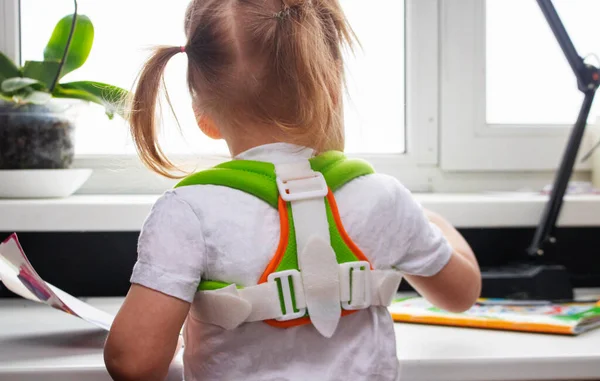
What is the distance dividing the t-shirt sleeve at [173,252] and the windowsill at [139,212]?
0.50 meters

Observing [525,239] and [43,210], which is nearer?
[43,210]

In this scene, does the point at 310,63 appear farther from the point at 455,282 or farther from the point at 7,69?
the point at 7,69

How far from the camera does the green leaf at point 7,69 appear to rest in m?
1.23

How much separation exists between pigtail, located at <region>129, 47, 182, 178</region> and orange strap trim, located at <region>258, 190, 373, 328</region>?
0.57ft

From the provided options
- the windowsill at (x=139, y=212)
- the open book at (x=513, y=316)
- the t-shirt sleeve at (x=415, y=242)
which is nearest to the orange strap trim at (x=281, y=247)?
the t-shirt sleeve at (x=415, y=242)

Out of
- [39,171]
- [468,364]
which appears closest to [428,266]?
[468,364]

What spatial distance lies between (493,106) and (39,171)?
836mm

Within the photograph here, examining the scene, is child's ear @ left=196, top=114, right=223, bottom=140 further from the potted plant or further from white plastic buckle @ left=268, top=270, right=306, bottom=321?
the potted plant

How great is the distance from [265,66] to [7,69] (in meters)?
0.72

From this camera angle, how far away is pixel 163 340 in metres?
0.63

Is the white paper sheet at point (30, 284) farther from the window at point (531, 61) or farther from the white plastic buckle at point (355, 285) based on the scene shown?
the window at point (531, 61)

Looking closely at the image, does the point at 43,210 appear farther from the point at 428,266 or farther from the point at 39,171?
the point at 428,266

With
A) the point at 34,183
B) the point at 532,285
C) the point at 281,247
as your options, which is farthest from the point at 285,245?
the point at 34,183

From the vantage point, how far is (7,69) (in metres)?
1.23
